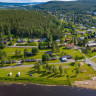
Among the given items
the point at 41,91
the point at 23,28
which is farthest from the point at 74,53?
the point at 23,28

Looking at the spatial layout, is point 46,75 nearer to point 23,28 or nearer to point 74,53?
point 74,53

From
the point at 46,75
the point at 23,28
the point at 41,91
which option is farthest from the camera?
the point at 23,28

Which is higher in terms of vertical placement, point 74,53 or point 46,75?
point 74,53

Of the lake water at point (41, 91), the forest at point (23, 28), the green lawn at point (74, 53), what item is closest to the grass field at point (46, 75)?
the lake water at point (41, 91)

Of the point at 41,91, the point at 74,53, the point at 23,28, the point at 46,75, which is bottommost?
the point at 41,91

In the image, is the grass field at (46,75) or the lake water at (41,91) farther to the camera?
the grass field at (46,75)

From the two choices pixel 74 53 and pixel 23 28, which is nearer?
pixel 74 53

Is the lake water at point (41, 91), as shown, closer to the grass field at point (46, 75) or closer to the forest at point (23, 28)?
the grass field at point (46, 75)

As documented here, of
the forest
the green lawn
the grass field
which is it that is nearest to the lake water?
the grass field
